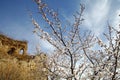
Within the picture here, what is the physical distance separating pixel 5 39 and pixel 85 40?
2198cm

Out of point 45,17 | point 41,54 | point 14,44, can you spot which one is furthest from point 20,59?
point 45,17

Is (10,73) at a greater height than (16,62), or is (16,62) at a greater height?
(16,62)

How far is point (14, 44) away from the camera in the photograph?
1257 inches

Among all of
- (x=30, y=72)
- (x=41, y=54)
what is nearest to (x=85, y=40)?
(x=41, y=54)

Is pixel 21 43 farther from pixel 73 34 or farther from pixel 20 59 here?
pixel 73 34

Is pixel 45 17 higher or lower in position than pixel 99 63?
higher

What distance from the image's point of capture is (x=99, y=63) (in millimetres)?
8852

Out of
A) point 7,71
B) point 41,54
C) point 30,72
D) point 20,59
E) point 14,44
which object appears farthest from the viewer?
point 14,44

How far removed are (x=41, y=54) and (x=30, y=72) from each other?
22.8ft

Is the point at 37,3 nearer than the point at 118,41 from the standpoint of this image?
No

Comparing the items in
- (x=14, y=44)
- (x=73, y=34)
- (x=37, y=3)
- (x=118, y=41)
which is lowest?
(x=118, y=41)

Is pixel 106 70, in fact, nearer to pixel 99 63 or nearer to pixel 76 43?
pixel 99 63

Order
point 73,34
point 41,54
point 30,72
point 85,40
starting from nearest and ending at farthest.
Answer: point 73,34
point 85,40
point 41,54
point 30,72

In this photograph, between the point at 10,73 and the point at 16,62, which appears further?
the point at 16,62
